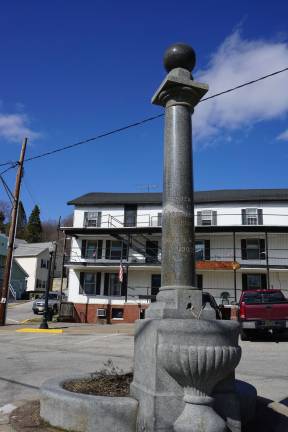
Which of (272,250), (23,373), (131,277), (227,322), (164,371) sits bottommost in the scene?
(23,373)

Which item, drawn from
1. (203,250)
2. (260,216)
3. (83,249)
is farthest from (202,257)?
(83,249)

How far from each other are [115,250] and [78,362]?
22.9 metres

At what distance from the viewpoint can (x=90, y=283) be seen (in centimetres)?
3234

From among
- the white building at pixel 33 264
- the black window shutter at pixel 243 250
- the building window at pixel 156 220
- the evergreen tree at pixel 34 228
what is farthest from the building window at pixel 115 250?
the evergreen tree at pixel 34 228

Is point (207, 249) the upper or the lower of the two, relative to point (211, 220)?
lower

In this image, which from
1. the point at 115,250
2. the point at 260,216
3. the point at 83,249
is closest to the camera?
the point at 260,216

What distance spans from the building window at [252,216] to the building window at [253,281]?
3.80 metres

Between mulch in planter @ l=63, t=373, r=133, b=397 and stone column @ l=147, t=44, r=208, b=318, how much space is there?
104 cm

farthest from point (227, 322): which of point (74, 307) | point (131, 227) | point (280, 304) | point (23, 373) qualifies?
point (74, 307)

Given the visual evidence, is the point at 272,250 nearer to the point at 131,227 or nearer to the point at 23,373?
the point at 131,227

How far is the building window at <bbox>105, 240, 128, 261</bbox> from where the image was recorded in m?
32.6

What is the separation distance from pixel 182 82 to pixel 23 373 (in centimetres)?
645

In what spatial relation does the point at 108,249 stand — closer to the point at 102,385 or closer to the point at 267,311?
the point at 267,311

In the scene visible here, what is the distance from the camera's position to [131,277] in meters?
31.8
